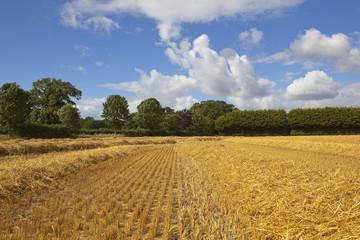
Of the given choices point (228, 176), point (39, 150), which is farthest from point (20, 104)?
point (228, 176)

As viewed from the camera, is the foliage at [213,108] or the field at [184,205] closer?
the field at [184,205]

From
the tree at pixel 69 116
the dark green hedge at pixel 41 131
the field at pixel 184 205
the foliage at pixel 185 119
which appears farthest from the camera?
the foliage at pixel 185 119

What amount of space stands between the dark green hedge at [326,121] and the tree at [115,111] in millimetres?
41753

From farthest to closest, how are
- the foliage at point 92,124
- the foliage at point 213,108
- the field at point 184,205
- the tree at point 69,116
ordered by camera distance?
the foliage at point 213,108 < the foliage at point 92,124 < the tree at point 69,116 < the field at point 184,205

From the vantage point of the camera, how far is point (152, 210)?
548 centimetres

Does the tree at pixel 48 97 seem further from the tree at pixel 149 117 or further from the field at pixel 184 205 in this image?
the field at pixel 184 205

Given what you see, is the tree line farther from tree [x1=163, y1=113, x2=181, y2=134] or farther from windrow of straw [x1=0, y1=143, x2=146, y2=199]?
windrow of straw [x1=0, y1=143, x2=146, y2=199]

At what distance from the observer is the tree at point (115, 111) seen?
52969mm

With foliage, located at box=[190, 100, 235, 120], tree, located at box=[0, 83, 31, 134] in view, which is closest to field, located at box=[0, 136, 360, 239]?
tree, located at box=[0, 83, 31, 134]

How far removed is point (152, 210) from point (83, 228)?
166cm

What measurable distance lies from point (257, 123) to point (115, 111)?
Result: 117 ft

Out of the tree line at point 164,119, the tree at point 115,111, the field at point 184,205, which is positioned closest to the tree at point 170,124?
the tree line at point 164,119

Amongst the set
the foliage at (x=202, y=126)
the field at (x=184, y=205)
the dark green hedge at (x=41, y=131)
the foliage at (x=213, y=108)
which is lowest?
the field at (x=184, y=205)

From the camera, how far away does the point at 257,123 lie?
5575 cm
